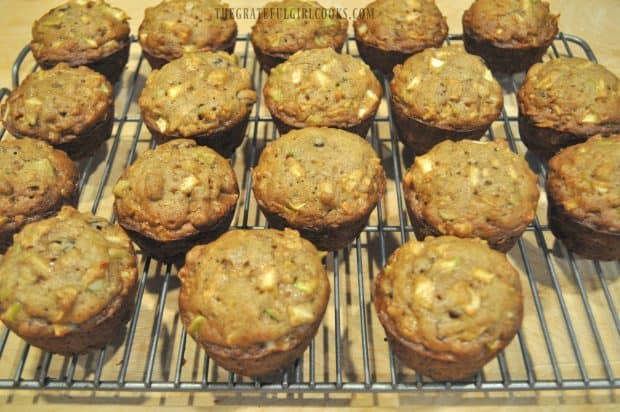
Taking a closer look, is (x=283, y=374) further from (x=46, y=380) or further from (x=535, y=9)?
(x=535, y=9)

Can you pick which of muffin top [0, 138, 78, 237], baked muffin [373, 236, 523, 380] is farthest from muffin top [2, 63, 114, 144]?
baked muffin [373, 236, 523, 380]

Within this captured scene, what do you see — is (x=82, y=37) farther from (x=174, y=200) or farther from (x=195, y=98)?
(x=174, y=200)

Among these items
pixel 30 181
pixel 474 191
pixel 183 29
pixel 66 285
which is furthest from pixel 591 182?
pixel 30 181

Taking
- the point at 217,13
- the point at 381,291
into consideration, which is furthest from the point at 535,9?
the point at 381,291

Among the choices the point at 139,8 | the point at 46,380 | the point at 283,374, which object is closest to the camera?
the point at 46,380

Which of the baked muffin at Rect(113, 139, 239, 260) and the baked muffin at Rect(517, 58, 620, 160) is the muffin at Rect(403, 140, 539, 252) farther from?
the baked muffin at Rect(113, 139, 239, 260)
